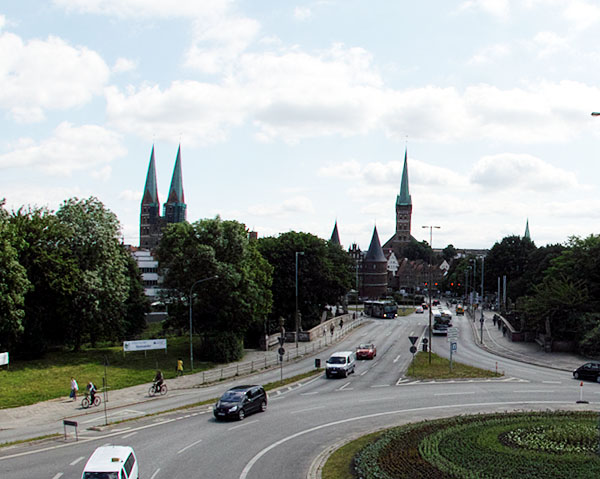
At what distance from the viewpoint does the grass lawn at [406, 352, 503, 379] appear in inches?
1615

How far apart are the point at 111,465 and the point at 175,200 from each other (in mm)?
165260

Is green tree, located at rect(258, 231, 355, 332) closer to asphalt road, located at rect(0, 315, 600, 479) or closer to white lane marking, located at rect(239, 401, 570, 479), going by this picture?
asphalt road, located at rect(0, 315, 600, 479)

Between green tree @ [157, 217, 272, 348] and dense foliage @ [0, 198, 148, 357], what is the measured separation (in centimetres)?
464

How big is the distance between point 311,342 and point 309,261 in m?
14.4

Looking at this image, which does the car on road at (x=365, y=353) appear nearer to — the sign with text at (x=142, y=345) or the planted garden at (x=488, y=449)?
the sign with text at (x=142, y=345)

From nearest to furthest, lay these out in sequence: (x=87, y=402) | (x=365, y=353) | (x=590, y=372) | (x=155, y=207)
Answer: (x=87, y=402) < (x=590, y=372) < (x=365, y=353) < (x=155, y=207)

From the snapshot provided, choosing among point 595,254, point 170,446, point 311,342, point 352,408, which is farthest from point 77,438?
point 595,254

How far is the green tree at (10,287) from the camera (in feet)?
129

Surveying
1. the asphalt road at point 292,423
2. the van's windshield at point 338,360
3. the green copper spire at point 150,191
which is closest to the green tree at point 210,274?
the asphalt road at point 292,423

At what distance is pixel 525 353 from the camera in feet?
178

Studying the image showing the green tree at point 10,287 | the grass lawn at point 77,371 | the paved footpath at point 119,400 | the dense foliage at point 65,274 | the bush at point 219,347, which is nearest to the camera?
the paved footpath at point 119,400

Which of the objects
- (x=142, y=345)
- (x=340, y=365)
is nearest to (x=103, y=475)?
(x=340, y=365)

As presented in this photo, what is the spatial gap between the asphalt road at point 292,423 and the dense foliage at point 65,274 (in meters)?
14.7

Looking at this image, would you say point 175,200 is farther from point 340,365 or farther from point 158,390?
point 158,390
